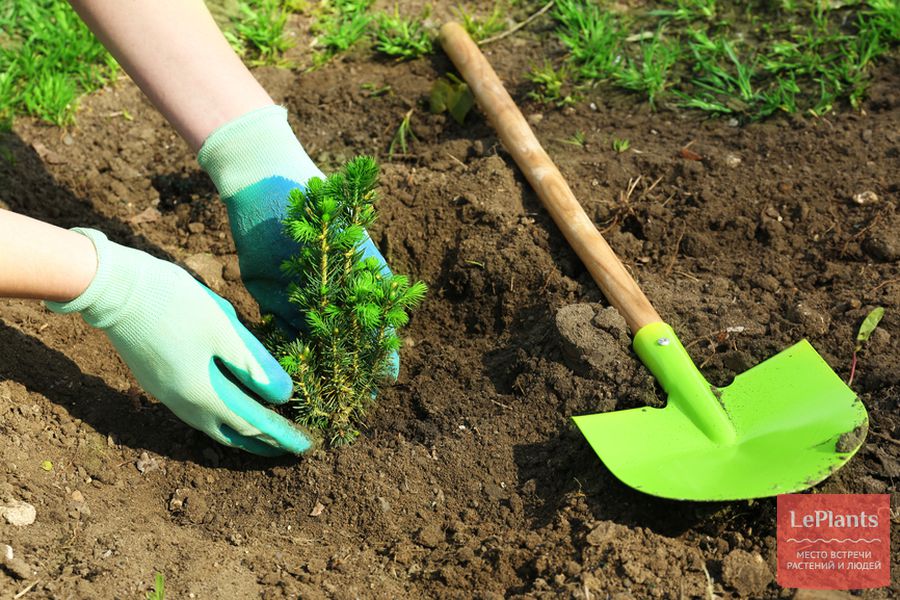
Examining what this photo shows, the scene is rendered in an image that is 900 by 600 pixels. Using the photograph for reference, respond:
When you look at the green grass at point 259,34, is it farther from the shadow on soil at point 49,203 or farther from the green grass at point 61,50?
the shadow on soil at point 49,203

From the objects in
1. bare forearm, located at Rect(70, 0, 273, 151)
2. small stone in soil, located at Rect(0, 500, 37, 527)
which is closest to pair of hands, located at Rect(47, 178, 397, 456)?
small stone in soil, located at Rect(0, 500, 37, 527)

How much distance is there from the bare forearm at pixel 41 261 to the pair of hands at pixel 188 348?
0.12 ft

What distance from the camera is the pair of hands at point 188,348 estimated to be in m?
2.49

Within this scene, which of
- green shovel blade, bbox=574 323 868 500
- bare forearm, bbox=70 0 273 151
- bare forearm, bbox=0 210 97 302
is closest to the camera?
bare forearm, bbox=0 210 97 302

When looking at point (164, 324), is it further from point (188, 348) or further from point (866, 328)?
point (866, 328)

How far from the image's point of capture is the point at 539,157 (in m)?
3.48

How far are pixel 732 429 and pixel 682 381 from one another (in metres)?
0.20

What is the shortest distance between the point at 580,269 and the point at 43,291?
1.75m

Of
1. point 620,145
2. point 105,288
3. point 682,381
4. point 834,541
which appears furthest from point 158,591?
point 620,145

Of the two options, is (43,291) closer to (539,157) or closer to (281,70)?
(539,157)

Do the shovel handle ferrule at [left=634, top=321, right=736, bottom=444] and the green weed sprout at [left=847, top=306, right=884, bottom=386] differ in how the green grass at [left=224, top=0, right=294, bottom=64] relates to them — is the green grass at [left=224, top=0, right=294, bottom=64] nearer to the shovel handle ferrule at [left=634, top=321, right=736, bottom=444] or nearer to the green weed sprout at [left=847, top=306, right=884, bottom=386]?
the shovel handle ferrule at [left=634, top=321, right=736, bottom=444]

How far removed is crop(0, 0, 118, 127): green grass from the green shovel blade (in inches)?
112

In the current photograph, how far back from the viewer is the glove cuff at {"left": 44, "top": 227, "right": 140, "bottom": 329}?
7.97 ft

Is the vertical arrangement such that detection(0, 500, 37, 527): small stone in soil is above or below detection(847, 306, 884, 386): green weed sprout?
above
